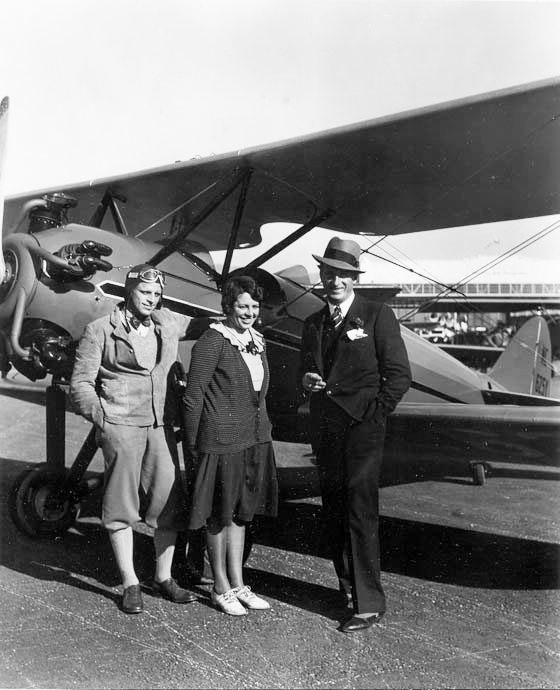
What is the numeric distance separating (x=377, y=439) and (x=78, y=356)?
151 centimetres

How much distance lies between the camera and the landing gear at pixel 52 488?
4324 mm

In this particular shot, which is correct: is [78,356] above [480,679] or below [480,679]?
above

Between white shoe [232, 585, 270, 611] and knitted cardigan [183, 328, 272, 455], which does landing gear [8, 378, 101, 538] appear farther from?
white shoe [232, 585, 270, 611]

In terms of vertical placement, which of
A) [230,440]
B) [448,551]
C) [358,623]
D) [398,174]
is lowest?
[448,551]

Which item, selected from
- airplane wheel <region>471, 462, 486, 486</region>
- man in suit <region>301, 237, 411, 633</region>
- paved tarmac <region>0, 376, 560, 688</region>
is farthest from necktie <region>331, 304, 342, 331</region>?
airplane wheel <region>471, 462, 486, 486</region>

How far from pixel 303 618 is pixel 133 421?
Answer: 1237 mm

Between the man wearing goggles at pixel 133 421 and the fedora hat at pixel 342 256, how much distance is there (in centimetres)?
87

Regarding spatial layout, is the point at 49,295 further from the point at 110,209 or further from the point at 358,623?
the point at 358,623

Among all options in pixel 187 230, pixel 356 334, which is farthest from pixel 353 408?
pixel 187 230

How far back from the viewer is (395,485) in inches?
252

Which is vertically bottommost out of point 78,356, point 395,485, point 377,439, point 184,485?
point 395,485

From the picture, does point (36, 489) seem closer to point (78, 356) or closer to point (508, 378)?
point (78, 356)

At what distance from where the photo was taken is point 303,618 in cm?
305

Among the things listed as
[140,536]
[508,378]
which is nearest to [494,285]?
[508,378]
